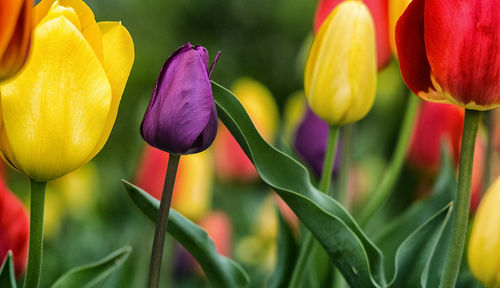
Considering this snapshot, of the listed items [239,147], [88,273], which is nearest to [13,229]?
[88,273]

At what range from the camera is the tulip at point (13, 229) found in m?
0.54

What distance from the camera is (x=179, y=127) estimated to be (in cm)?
42

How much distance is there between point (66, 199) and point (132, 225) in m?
0.22

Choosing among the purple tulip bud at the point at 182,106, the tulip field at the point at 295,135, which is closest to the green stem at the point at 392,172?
the tulip field at the point at 295,135

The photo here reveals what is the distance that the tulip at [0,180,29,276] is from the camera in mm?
538

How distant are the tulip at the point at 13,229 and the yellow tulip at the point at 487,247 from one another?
31 cm

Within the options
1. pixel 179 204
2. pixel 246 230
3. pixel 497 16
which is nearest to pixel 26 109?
pixel 497 16

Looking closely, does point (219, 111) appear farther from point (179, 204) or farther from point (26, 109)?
point (179, 204)

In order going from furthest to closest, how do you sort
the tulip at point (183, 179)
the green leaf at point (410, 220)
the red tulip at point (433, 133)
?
the red tulip at point (433, 133)
the tulip at point (183, 179)
the green leaf at point (410, 220)

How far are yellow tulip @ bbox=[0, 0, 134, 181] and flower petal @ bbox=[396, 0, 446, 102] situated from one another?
17 cm

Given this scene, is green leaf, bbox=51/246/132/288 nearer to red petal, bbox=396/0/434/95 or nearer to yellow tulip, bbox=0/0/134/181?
yellow tulip, bbox=0/0/134/181

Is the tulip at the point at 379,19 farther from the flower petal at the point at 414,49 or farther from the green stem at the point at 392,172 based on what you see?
the flower petal at the point at 414,49

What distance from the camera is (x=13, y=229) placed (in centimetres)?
54

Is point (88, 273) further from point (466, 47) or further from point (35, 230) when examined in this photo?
point (466, 47)
